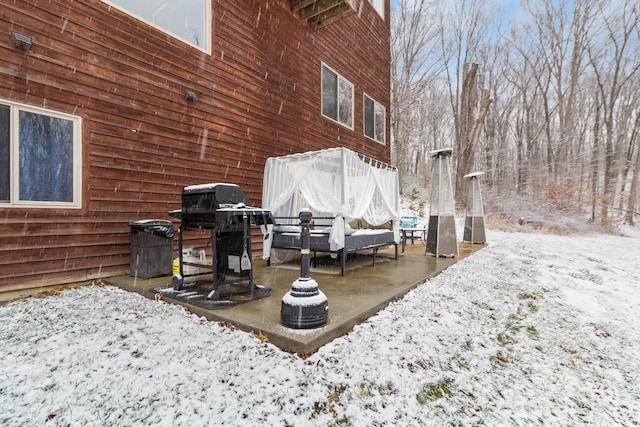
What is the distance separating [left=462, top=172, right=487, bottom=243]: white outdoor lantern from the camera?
973cm

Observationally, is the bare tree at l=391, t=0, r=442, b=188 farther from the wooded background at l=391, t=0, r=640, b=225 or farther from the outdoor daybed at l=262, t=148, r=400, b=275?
the outdoor daybed at l=262, t=148, r=400, b=275

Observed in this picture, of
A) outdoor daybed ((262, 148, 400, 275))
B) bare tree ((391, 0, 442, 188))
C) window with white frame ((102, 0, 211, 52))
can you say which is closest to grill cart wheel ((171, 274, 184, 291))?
outdoor daybed ((262, 148, 400, 275))

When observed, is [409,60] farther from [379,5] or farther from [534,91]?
[379,5]

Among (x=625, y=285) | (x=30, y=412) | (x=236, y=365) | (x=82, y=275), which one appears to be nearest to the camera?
(x=30, y=412)

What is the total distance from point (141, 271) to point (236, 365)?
3.06 metres

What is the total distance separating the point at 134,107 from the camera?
4.66 m

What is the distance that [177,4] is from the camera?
17.5 feet

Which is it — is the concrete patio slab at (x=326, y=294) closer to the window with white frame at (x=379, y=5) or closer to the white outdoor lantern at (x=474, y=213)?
the white outdoor lantern at (x=474, y=213)

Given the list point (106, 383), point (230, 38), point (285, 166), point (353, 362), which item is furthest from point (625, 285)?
point (230, 38)

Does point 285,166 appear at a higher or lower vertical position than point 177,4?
lower

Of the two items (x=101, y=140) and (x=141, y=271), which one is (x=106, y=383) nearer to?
(x=141, y=271)

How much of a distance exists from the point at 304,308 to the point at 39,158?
3915 millimetres

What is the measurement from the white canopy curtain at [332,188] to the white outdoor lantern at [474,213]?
459 centimetres

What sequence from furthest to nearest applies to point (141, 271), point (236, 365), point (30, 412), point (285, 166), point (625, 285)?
point (285, 166)
point (625, 285)
point (141, 271)
point (236, 365)
point (30, 412)
